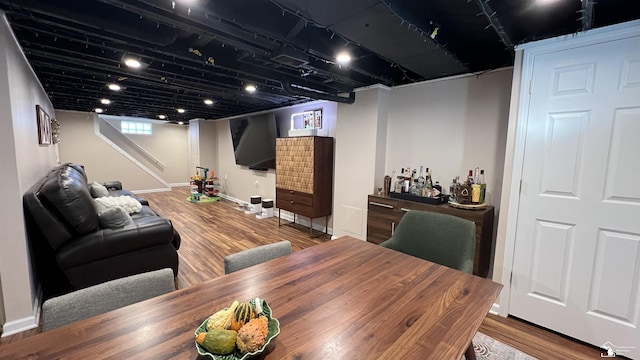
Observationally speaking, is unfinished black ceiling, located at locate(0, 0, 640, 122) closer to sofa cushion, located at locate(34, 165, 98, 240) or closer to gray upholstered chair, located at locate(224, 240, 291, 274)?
sofa cushion, located at locate(34, 165, 98, 240)

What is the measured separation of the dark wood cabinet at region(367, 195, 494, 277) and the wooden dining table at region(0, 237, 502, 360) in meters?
1.28

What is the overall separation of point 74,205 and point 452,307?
2.76 metres

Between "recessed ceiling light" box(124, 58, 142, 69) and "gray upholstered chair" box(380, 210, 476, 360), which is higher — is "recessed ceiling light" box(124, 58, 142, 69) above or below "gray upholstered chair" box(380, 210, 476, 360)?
above

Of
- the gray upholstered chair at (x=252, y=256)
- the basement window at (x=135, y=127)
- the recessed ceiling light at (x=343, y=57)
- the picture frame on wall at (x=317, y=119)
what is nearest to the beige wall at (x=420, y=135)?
the picture frame on wall at (x=317, y=119)

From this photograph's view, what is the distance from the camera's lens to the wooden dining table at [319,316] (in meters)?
0.83

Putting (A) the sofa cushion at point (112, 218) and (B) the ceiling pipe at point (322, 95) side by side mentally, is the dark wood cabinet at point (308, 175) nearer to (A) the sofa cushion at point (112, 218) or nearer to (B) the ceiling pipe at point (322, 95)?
(B) the ceiling pipe at point (322, 95)

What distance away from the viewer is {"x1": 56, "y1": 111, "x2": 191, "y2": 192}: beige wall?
6852mm

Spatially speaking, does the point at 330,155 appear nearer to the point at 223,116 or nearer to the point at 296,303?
the point at 296,303

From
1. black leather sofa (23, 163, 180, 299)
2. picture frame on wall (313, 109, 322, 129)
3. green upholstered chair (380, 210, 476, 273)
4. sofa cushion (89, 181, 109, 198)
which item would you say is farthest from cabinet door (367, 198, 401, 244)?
sofa cushion (89, 181, 109, 198)

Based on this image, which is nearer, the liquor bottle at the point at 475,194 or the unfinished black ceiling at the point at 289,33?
the unfinished black ceiling at the point at 289,33

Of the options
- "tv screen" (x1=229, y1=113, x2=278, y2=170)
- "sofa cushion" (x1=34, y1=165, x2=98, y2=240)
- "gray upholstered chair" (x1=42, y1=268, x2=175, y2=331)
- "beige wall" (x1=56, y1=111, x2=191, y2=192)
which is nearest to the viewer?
"gray upholstered chair" (x1=42, y1=268, x2=175, y2=331)

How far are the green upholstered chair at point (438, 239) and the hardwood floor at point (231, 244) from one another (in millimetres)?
867

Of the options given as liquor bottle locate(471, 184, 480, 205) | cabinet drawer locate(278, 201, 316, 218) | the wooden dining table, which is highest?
liquor bottle locate(471, 184, 480, 205)

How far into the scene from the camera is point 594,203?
188 cm
